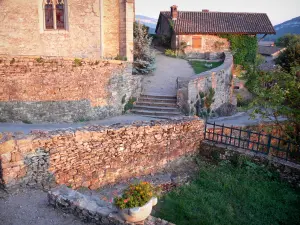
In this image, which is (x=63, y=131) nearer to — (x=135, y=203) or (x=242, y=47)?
(x=135, y=203)

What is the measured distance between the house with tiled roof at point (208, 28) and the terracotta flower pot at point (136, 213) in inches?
982

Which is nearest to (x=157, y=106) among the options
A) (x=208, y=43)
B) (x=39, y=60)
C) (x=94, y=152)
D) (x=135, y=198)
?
(x=39, y=60)

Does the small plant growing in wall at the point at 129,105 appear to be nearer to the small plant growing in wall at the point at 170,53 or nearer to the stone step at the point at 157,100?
the stone step at the point at 157,100

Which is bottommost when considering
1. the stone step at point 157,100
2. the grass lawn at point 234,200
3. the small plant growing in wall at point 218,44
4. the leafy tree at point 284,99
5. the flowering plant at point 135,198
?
the grass lawn at point 234,200

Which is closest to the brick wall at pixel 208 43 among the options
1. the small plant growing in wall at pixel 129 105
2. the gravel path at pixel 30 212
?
the small plant growing in wall at pixel 129 105

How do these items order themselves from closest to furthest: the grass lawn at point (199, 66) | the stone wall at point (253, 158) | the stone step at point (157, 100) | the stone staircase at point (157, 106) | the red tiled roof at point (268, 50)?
the stone wall at point (253, 158) → the stone staircase at point (157, 106) → the stone step at point (157, 100) → the grass lawn at point (199, 66) → the red tiled roof at point (268, 50)

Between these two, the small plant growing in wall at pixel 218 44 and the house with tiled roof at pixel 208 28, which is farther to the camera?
the small plant growing in wall at pixel 218 44

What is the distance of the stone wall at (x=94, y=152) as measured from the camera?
24.6 ft

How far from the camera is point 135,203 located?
5656mm

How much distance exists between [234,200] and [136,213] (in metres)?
4.17

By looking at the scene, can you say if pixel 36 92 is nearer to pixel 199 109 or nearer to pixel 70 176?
pixel 70 176

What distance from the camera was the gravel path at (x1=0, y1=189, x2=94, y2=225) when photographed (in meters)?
6.45

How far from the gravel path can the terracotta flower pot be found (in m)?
1.29

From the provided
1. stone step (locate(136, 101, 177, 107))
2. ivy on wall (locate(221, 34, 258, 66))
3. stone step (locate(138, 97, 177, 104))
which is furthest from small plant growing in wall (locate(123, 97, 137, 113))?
ivy on wall (locate(221, 34, 258, 66))
